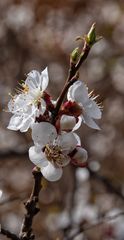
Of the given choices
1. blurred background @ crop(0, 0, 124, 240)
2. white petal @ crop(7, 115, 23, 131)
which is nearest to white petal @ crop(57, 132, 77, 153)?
white petal @ crop(7, 115, 23, 131)

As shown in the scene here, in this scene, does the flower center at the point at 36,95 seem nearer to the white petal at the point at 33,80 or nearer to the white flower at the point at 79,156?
the white petal at the point at 33,80

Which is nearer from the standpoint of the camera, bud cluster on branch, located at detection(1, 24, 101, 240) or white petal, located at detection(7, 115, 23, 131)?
bud cluster on branch, located at detection(1, 24, 101, 240)

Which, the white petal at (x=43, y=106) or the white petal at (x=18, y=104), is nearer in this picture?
the white petal at (x=43, y=106)

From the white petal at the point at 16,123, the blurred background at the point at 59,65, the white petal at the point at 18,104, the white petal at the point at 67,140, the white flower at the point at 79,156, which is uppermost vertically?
the blurred background at the point at 59,65

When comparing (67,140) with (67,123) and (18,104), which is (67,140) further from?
(18,104)

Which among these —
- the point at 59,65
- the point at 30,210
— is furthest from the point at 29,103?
the point at 59,65

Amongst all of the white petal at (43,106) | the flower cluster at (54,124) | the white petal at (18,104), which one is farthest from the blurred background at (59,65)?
the white petal at (43,106)

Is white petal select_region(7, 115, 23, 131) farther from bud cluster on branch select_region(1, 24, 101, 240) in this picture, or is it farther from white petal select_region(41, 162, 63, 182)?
white petal select_region(41, 162, 63, 182)

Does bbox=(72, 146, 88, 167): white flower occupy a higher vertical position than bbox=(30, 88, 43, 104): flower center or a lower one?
lower
